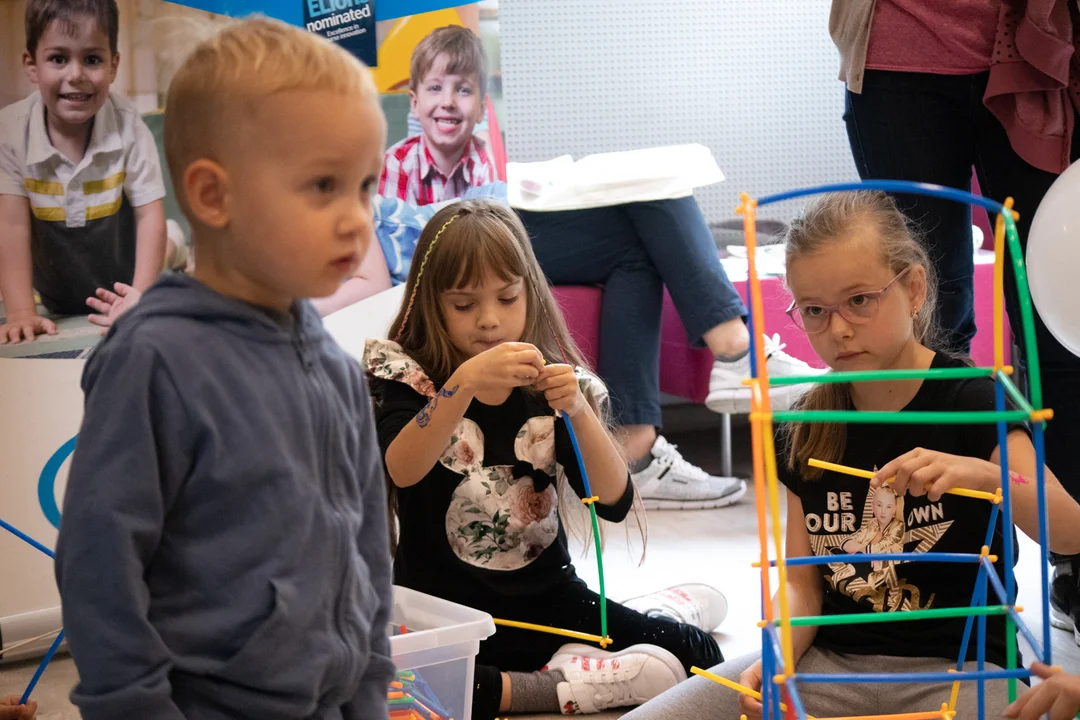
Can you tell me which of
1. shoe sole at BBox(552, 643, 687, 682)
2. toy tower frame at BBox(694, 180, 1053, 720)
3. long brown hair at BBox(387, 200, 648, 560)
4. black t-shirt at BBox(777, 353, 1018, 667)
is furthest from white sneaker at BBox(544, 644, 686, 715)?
toy tower frame at BBox(694, 180, 1053, 720)

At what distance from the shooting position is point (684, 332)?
2.75 meters

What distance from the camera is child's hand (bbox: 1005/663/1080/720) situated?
2.89ft

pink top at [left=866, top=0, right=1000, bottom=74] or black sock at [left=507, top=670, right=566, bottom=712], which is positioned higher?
pink top at [left=866, top=0, right=1000, bottom=74]

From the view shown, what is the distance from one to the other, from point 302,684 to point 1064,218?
1.06 m

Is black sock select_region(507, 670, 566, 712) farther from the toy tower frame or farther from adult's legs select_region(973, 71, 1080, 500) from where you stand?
adult's legs select_region(973, 71, 1080, 500)

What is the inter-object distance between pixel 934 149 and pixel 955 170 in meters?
0.05

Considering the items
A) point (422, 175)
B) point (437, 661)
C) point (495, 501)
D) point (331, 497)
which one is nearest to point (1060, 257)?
point (495, 501)

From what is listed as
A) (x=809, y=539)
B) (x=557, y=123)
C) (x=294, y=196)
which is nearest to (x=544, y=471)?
(x=809, y=539)

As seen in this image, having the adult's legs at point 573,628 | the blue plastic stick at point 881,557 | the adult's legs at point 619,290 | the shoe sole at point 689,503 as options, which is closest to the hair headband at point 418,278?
the adult's legs at point 573,628

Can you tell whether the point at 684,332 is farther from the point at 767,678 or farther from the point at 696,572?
the point at 767,678

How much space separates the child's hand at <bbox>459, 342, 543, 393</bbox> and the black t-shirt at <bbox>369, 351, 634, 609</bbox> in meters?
0.22

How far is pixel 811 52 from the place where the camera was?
136 inches

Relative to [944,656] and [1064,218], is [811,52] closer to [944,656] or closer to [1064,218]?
[1064,218]

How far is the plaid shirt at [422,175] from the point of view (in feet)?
6.64
